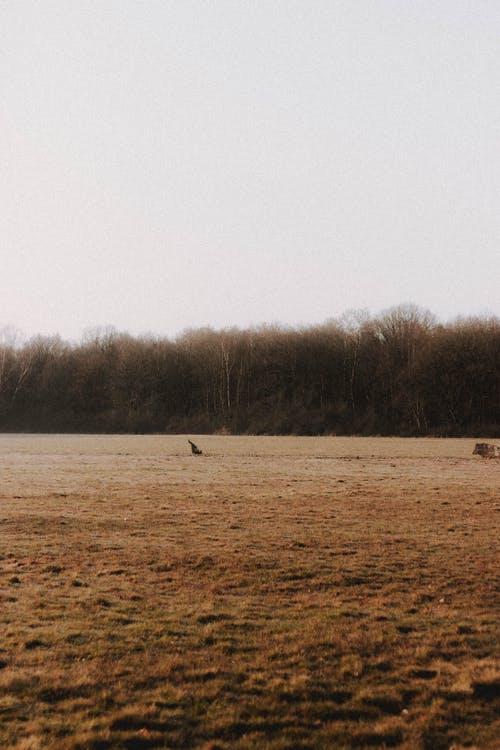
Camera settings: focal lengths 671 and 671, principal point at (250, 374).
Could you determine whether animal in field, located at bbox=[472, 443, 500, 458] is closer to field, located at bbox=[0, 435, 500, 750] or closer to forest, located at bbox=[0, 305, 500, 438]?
field, located at bbox=[0, 435, 500, 750]

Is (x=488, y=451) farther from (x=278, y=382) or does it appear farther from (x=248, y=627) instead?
(x=278, y=382)

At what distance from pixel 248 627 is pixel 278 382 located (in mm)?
102854

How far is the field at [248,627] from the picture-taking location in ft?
20.7

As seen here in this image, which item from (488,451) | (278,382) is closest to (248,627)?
(488,451)

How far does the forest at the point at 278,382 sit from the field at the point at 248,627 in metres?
75.5

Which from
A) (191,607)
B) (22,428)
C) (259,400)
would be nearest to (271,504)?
(191,607)

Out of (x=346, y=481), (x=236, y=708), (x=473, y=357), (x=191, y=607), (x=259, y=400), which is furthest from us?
(x=259, y=400)

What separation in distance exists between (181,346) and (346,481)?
3836 inches

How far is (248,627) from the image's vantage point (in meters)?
9.22

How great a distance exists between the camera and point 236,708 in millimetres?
6602

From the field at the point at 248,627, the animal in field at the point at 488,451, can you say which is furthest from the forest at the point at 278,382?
the field at the point at 248,627

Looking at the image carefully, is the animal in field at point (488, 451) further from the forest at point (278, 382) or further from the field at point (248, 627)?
the forest at point (278, 382)

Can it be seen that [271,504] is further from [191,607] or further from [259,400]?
[259,400]

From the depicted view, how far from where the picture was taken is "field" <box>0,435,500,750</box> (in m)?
6.30
